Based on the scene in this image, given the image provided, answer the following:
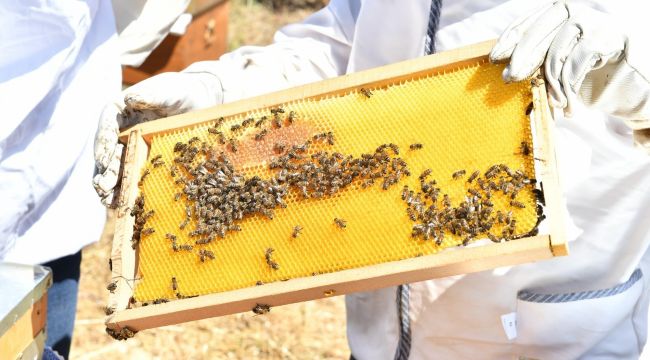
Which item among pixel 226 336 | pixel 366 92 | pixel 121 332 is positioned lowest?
pixel 226 336

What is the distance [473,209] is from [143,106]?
1.33 meters

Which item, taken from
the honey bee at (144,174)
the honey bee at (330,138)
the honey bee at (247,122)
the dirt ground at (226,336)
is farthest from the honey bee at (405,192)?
the dirt ground at (226,336)

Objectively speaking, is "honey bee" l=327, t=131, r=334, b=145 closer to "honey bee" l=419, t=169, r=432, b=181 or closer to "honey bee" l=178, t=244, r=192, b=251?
"honey bee" l=419, t=169, r=432, b=181

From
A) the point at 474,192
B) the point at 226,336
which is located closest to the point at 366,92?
the point at 474,192

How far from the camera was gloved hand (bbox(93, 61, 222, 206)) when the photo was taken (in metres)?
2.81

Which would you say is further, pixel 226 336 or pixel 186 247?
pixel 226 336

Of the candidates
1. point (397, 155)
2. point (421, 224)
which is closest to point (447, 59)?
point (397, 155)

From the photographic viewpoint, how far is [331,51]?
3.28 metres

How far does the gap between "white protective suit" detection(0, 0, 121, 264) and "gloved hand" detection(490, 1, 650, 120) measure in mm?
1948

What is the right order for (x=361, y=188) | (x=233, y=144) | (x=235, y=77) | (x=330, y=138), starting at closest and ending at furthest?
(x=361, y=188)
(x=330, y=138)
(x=233, y=144)
(x=235, y=77)

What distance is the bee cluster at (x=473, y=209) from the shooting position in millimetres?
2277

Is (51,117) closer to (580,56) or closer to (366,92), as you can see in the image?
(366,92)

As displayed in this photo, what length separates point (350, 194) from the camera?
248cm

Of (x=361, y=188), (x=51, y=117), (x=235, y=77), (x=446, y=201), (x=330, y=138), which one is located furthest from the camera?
(x=51, y=117)
